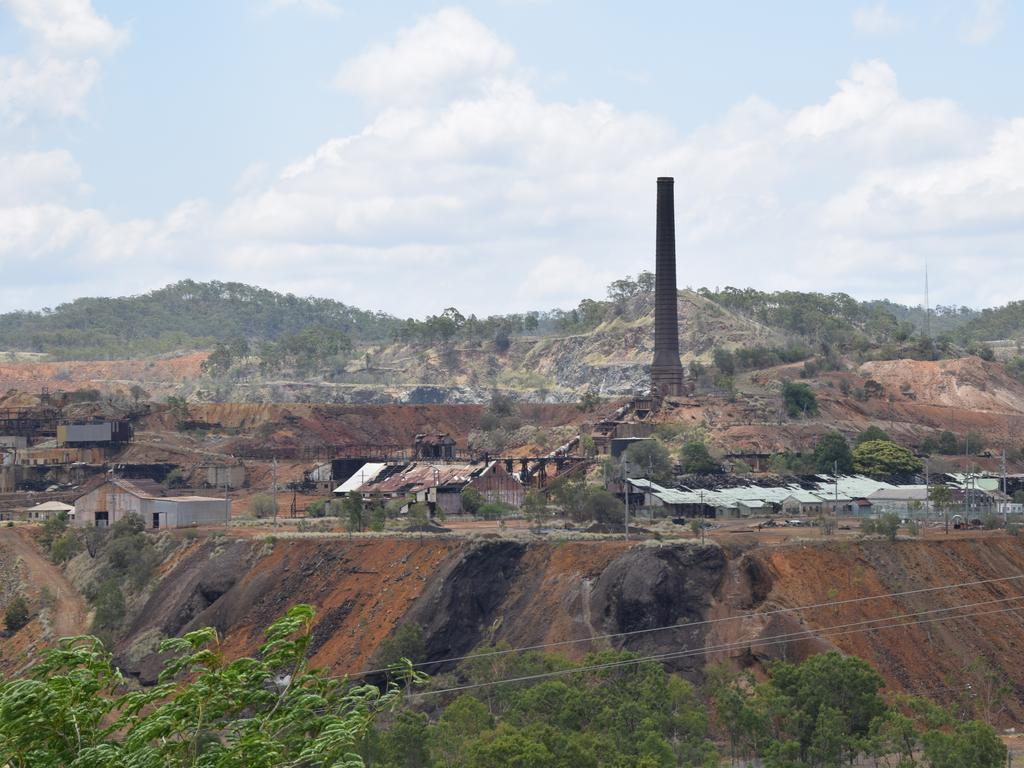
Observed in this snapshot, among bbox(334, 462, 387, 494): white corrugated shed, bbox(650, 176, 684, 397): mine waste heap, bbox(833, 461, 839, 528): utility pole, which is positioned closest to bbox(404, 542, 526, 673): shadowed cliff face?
bbox(833, 461, 839, 528): utility pole

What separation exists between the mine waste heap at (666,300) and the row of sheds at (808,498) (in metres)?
33.3

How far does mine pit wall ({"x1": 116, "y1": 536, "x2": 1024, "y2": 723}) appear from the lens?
70.5 m

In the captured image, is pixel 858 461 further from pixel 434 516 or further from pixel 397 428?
pixel 397 428

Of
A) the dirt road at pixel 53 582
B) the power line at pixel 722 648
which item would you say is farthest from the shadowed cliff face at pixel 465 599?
the dirt road at pixel 53 582

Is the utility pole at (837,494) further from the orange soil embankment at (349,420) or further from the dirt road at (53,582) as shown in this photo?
the orange soil embankment at (349,420)

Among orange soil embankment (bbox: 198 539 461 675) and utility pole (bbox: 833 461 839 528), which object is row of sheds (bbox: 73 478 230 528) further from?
utility pole (bbox: 833 461 839 528)

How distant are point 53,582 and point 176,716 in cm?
7290

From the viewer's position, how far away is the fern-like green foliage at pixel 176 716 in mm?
21688

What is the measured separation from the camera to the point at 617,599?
238 ft

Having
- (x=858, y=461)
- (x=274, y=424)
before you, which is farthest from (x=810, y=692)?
(x=274, y=424)

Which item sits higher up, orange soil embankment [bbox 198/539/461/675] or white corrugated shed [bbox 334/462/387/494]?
white corrugated shed [bbox 334/462/387/494]

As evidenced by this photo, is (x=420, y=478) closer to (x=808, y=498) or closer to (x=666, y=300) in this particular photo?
(x=808, y=498)

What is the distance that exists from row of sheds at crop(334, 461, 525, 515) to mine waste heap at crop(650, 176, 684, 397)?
3273 centimetres

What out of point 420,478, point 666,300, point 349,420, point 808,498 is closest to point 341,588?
point 420,478
